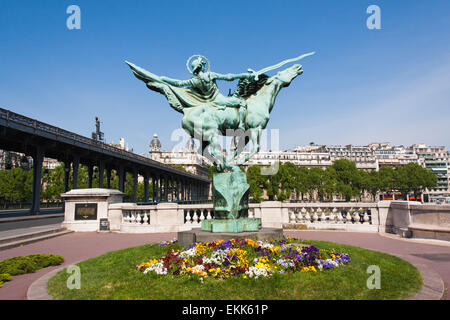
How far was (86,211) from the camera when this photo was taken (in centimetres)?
1623

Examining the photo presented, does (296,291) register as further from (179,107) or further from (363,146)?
(363,146)

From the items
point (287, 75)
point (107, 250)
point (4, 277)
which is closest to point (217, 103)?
point (287, 75)

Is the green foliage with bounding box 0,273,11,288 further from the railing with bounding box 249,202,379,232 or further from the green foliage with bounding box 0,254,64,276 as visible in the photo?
the railing with bounding box 249,202,379,232

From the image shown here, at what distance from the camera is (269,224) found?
1503 centimetres

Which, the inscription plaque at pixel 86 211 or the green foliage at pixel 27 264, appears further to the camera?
the inscription plaque at pixel 86 211

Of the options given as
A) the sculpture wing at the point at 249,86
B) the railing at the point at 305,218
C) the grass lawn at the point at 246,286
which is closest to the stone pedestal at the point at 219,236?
the grass lawn at the point at 246,286

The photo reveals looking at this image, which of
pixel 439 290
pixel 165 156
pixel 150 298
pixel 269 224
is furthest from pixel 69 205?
pixel 165 156

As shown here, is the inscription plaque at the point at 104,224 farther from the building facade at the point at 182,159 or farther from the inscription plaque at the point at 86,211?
the building facade at the point at 182,159

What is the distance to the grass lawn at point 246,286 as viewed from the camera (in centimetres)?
471

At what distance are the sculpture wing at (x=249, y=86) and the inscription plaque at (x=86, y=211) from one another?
11603 mm

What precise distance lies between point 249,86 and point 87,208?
12.4 metres

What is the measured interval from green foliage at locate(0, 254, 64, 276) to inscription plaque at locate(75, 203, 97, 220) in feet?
27.7

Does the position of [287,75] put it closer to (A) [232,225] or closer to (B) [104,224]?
(A) [232,225]
